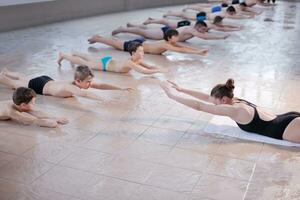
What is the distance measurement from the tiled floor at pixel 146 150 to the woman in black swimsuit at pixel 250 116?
151mm

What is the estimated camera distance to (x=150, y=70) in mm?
4812

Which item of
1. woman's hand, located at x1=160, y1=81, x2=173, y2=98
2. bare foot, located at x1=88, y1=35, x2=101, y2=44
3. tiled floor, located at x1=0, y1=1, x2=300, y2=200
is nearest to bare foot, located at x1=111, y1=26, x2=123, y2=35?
bare foot, located at x1=88, y1=35, x2=101, y2=44

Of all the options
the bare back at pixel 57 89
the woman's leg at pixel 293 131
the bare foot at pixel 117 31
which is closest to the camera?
the woman's leg at pixel 293 131

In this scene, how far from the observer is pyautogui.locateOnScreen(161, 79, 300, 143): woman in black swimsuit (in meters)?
3.25

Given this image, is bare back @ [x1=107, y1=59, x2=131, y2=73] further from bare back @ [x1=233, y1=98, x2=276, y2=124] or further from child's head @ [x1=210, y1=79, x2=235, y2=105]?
bare back @ [x1=233, y1=98, x2=276, y2=124]

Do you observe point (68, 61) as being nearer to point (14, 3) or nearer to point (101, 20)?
point (14, 3)

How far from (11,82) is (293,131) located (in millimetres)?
2747

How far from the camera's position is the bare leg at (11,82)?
4.23 m

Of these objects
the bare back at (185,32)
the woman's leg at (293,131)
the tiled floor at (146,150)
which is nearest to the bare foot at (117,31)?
the bare back at (185,32)

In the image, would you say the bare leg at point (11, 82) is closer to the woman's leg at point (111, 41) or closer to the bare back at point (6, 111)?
the bare back at point (6, 111)

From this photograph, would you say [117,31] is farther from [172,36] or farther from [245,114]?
[245,114]

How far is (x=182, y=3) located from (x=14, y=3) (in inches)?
242

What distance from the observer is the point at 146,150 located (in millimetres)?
3082

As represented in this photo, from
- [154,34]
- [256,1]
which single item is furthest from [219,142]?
[256,1]
